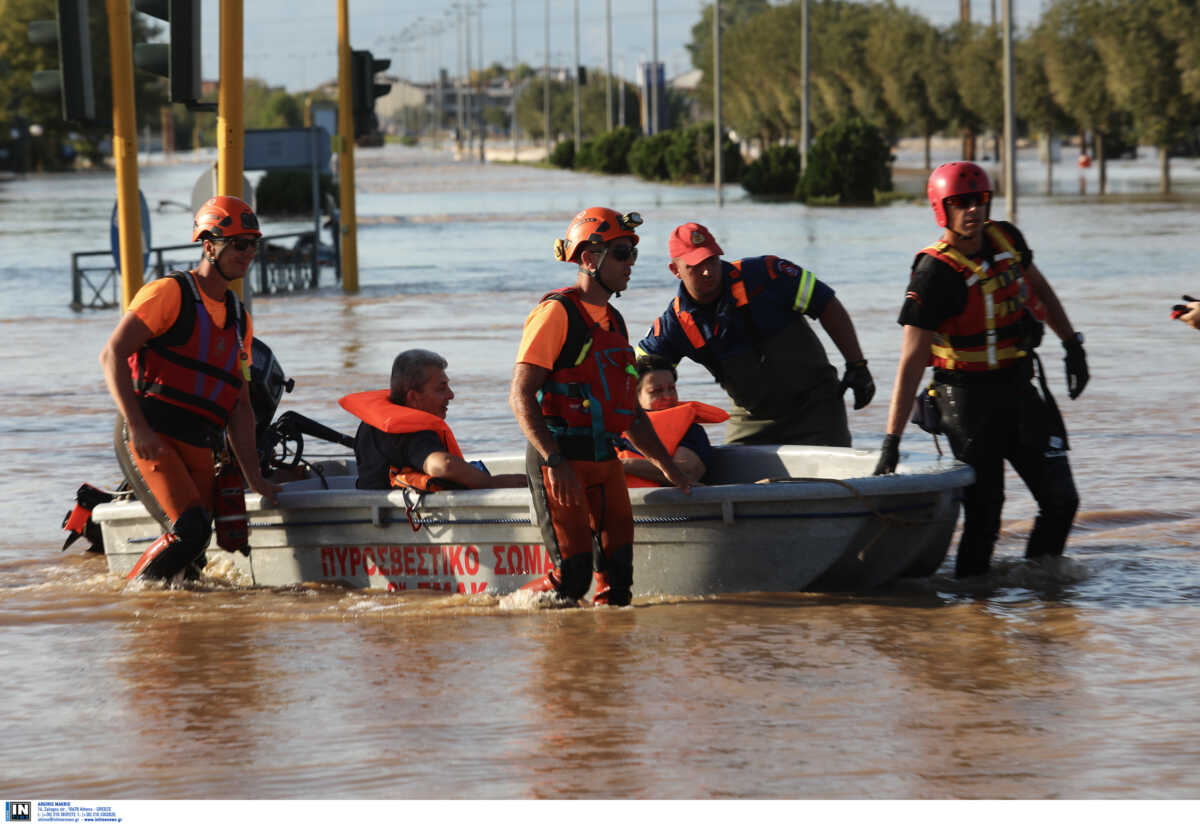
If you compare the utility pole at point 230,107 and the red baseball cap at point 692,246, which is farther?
the utility pole at point 230,107

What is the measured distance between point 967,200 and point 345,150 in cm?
1798

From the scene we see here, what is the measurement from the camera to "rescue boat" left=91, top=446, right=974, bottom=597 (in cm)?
730

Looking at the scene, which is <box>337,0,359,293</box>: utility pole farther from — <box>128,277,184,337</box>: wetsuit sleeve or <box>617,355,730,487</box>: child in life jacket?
<box>128,277,184,337</box>: wetsuit sleeve

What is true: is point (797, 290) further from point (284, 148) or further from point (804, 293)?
point (284, 148)

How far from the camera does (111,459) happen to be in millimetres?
12156

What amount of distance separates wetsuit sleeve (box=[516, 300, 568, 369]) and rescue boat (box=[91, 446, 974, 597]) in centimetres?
94

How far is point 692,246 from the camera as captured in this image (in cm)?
786

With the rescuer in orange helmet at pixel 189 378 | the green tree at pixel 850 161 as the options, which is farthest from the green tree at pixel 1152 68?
the rescuer in orange helmet at pixel 189 378

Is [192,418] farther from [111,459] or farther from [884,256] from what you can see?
[884,256]

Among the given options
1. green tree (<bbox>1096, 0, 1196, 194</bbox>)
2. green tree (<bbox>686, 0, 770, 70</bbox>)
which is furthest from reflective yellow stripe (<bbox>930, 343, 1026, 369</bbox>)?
green tree (<bbox>686, 0, 770, 70</bbox>)

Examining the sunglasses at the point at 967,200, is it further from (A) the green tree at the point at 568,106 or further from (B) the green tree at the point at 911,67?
(A) the green tree at the point at 568,106

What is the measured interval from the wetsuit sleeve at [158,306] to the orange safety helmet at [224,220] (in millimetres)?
230

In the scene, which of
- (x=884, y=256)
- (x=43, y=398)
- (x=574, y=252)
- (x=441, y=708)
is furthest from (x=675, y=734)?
(x=884, y=256)

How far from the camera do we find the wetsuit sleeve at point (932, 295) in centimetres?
722
